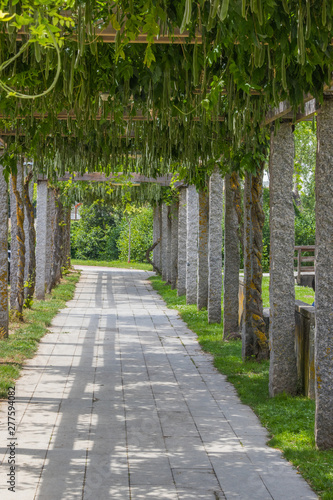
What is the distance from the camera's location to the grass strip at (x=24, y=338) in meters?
7.71

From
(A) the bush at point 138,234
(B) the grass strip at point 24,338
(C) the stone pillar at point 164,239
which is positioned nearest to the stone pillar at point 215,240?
(B) the grass strip at point 24,338

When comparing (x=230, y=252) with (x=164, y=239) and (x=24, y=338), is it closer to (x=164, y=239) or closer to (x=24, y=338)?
(x=24, y=338)

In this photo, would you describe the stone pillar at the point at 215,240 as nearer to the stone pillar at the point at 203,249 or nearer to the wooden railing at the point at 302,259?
the stone pillar at the point at 203,249

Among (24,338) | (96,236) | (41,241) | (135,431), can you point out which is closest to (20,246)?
(24,338)

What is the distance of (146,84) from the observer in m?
4.67

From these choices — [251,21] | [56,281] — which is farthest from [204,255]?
[251,21]

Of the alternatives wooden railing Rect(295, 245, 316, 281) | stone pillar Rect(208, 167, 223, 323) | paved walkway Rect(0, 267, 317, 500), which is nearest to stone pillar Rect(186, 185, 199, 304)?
stone pillar Rect(208, 167, 223, 323)

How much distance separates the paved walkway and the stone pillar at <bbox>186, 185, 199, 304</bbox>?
16.4 ft

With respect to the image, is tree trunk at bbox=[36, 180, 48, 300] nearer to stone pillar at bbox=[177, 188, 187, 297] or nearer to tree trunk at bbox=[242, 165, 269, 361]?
stone pillar at bbox=[177, 188, 187, 297]

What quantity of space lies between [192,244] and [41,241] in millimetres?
3591

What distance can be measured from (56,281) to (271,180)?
14209mm

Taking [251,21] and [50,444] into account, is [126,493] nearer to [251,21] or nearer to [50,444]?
[50,444]

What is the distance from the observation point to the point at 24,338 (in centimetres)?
1012

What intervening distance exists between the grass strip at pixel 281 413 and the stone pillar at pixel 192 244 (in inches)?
182
